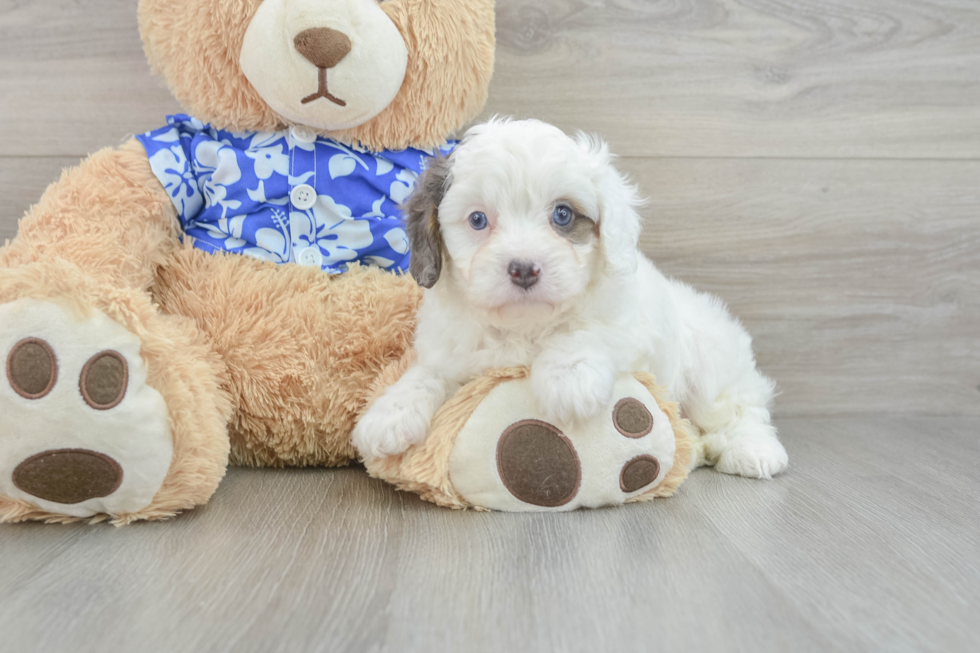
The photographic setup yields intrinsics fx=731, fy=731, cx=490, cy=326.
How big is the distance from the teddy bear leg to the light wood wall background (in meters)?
1.04

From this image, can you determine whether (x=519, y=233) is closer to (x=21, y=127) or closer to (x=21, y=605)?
(x=21, y=605)

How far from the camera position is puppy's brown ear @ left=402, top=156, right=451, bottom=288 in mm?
1460

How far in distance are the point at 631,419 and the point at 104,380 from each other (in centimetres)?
95

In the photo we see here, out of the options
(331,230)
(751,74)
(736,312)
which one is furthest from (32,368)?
(751,74)

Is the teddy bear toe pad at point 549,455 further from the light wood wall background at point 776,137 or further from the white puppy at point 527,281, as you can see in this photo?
the light wood wall background at point 776,137

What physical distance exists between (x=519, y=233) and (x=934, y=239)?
5.50 feet

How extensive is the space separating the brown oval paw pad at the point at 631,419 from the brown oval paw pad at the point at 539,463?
11 centimetres

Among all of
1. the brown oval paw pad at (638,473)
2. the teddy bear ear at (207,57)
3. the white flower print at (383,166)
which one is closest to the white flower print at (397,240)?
the white flower print at (383,166)

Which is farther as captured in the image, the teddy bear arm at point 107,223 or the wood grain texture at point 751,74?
the wood grain texture at point 751,74

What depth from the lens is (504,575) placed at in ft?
3.67

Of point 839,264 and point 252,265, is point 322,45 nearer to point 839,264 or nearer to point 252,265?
point 252,265

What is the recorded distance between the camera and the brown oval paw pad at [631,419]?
1408 millimetres

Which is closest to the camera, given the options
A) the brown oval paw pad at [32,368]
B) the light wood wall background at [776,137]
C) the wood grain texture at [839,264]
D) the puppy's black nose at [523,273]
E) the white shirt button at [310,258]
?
the brown oval paw pad at [32,368]

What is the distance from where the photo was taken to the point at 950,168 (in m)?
2.33
